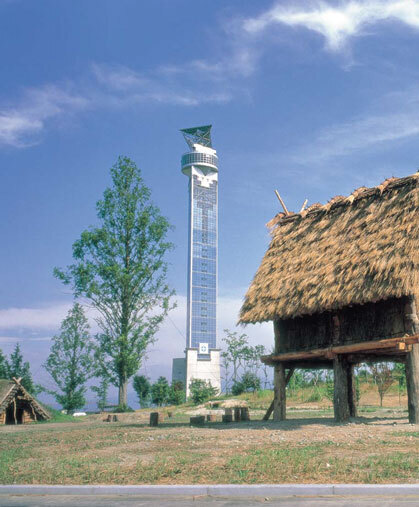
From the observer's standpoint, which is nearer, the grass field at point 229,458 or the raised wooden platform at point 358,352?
the grass field at point 229,458

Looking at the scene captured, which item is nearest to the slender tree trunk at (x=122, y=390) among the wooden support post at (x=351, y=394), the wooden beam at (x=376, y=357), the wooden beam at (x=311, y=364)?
the wooden beam at (x=311, y=364)

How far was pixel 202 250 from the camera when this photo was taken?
319 ft

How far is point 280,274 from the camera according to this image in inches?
648

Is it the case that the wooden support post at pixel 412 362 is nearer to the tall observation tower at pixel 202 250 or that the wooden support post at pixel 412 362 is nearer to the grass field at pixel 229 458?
the grass field at pixel 229 458

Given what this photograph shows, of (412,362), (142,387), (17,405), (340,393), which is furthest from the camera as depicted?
(142,387)

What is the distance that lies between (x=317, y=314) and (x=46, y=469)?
9616 mm

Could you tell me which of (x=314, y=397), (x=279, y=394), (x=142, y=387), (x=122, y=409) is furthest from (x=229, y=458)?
(x=142, y=387)

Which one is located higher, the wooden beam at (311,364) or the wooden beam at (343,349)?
the wooden beam at (343,349)

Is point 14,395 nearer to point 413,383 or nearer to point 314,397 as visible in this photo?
point 314,397

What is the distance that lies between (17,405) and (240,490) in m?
25.9

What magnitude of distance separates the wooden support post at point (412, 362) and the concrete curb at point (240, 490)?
712 centimetres

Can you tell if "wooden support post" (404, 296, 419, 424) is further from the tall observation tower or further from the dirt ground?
the tall observation tower

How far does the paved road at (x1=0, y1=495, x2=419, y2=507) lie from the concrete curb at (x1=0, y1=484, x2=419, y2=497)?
3.1 inches

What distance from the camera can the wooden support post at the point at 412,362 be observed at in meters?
12.4
